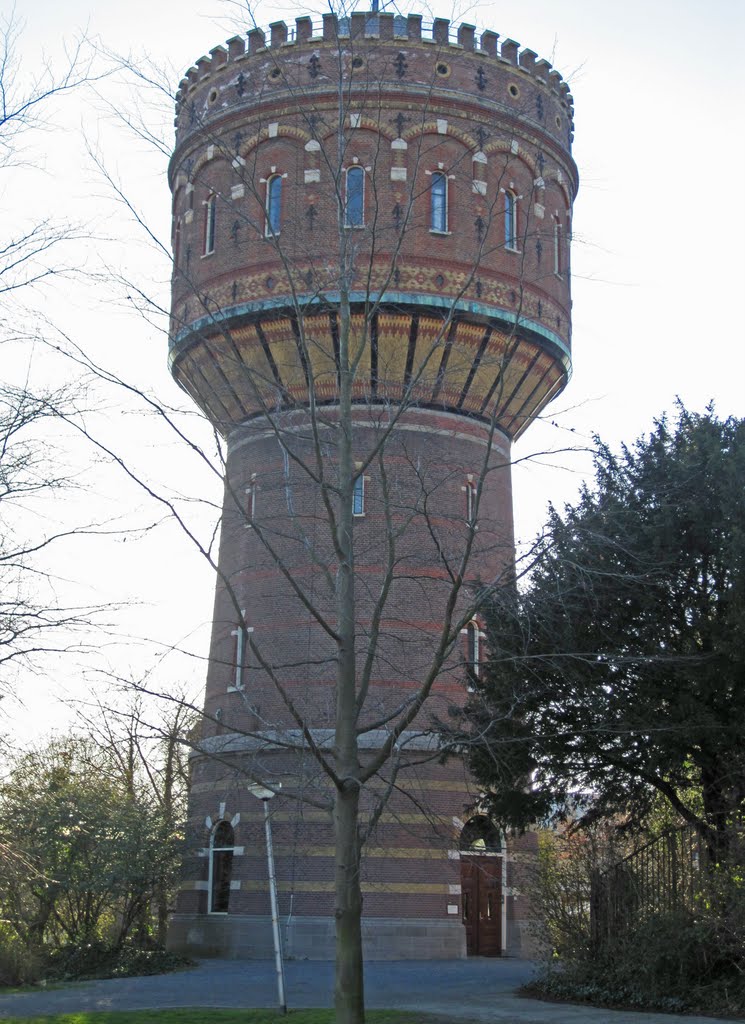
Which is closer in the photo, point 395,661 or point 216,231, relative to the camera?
point 395,661

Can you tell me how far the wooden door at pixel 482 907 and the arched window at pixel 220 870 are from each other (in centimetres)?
511

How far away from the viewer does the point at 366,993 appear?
18.7 m

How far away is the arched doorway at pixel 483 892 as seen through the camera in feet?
87.6

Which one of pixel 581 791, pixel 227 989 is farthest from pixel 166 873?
pixel 581 791

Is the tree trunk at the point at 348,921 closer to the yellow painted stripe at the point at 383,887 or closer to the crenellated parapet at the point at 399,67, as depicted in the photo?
the yellow painted stripe at the point at 383,887

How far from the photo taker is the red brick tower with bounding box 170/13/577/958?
25672 mm

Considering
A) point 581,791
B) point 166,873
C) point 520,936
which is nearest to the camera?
point 581,791

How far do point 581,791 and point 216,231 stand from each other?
16.5 metres

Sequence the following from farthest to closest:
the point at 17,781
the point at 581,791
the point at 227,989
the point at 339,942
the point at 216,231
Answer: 1. the point at 216,231
2. the point at 17,781
3. the point at 227,989
4. the point at 581,791
5. the point at 339,942

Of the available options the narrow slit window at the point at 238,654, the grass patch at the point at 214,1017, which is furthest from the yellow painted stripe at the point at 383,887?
the grass patch at the point at 214,1017

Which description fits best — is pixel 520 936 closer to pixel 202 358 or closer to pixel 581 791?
pixel 581 791

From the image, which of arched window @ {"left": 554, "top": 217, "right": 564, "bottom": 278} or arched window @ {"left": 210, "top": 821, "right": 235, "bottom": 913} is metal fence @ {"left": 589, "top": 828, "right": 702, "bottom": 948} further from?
arched window @ {"left": 554, "top": 217, "right": 564, "bottom": 278}

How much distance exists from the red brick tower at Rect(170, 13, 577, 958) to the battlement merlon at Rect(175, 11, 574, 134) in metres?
0.06

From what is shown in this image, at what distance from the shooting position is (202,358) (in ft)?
93.8
